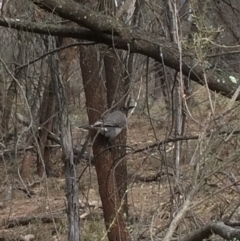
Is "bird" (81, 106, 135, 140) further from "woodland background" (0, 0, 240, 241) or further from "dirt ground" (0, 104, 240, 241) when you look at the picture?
"dirt ground" (0, 104, 240, 241)

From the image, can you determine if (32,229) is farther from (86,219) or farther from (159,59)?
(159,59)

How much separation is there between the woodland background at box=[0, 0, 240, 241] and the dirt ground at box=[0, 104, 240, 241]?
1.2 inches

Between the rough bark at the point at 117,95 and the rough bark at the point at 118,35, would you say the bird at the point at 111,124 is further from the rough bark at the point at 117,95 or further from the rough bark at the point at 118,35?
the rough bark at the point at 118,35

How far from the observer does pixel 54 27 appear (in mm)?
6445

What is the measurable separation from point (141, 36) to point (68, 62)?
14.0 ft

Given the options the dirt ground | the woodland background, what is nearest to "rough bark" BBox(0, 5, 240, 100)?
the woodland background

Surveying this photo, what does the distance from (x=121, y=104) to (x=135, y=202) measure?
2688 millimetres

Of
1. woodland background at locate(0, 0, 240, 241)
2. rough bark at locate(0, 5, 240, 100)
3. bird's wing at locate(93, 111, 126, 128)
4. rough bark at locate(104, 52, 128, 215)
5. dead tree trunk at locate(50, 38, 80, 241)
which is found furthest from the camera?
rough bark at locate(104, 52, 128, 215)

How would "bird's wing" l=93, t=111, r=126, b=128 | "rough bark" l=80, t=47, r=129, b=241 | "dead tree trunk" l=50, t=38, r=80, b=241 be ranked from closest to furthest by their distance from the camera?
1. "bird's wing" l=93, t=111, r=126, b=128
2. "dead tree trunk" l=50, t=38, r=80, b=241
3. "rough bark" l=80, t=47, r=129, b=241

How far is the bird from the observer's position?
24.8ft

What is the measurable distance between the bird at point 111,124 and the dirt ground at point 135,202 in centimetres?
45

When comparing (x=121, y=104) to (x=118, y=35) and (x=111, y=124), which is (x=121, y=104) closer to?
(x=111, y=124)

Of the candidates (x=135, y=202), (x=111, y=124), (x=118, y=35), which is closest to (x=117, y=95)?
(x=111, y=124)

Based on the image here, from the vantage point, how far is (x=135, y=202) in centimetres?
1084
